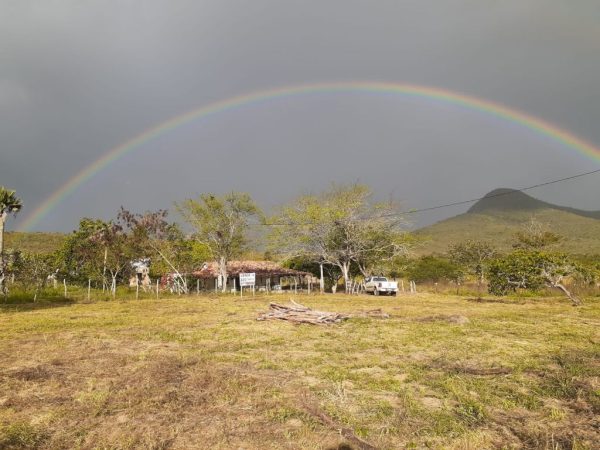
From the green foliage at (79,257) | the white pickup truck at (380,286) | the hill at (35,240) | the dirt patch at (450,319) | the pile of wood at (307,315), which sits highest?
the hill at (35,240)

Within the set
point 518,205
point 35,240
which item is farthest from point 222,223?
point 518,205

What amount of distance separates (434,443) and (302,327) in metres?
10.8

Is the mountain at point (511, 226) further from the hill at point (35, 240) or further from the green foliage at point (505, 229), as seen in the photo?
the hill at point (35, 240)

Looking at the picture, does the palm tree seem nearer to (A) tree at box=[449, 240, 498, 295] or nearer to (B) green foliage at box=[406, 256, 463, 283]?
(B) green foliage at box=[406, 256, 463, 283]

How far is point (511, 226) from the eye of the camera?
125750mm

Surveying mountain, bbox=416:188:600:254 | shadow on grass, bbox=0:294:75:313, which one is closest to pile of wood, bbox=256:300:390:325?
shadow on grass, bbox=0:294:75:313

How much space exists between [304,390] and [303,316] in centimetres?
952

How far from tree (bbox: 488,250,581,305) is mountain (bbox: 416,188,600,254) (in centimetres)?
5036

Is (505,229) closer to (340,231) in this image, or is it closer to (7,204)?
(340,231)

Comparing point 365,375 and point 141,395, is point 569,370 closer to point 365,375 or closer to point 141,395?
point 365,375

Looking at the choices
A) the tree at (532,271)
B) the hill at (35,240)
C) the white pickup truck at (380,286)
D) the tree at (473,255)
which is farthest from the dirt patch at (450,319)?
the hill at (35,240)

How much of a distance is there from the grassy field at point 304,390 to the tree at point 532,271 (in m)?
12.0

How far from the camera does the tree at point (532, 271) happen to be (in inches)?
962

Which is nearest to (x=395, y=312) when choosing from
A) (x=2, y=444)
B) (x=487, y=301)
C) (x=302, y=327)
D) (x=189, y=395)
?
(x=302, y=327)
